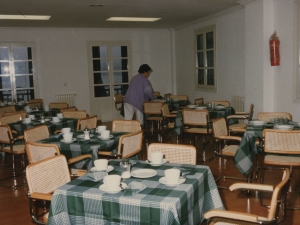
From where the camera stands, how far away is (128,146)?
3.80 m

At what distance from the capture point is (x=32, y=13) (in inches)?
300

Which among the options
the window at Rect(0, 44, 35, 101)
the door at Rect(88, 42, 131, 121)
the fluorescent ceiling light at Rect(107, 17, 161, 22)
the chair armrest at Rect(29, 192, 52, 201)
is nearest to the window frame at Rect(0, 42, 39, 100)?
the window at Rect(0, 44, 35, 101)

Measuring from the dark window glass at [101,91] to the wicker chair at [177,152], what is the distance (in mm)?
7713

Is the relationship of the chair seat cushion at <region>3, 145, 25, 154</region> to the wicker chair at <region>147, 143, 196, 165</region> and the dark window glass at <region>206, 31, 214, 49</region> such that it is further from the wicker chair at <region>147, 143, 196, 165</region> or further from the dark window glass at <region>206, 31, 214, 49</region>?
the dark window glass at <region>206, 31, 214, 49</region>

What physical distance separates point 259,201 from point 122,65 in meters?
7.51

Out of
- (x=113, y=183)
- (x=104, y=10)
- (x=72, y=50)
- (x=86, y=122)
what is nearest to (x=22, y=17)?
(x=104, y=10)

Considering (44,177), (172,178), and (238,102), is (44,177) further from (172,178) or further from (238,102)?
(238,102)

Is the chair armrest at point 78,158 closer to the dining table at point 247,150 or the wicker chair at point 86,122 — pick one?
the wicker chair at point 86,122

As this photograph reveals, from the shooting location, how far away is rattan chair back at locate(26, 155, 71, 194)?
261cm

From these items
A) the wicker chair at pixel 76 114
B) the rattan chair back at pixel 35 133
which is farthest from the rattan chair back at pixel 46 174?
the wicker chair at pixel 76 114

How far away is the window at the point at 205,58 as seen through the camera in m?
8.88

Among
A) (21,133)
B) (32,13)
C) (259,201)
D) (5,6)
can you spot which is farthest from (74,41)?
(259,201)

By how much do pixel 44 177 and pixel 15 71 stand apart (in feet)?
25.8

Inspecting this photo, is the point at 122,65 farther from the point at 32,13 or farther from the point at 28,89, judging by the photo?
the point at 32,13
